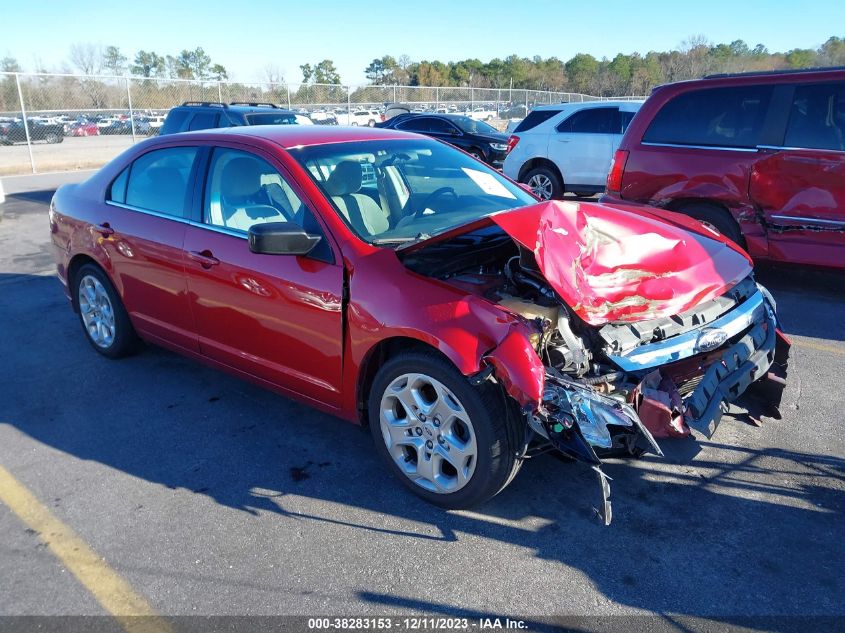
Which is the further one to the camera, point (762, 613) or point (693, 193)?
point (693, 193)

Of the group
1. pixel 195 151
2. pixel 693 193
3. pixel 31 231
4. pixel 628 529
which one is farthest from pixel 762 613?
pixel 31 231

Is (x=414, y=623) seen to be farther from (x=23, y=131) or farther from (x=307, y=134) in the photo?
(x=23, y=131)

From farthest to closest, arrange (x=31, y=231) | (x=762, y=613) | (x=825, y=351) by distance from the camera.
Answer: (x=31, y=231) < (x=825, y=351) < (x=762, y=613)

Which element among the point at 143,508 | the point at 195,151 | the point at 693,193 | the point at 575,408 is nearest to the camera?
the point at 575,408

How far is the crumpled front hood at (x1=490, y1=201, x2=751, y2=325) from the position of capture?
303 centimetres

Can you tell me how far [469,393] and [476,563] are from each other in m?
0.72

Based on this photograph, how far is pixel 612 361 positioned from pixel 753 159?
415 centimetres

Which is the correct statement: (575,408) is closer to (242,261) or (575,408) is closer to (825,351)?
(242,261)

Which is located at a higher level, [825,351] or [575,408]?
[575,408]

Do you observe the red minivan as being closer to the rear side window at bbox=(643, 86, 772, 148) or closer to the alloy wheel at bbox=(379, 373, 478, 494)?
the rear side window at bbox=(643, 86, 772, 148)

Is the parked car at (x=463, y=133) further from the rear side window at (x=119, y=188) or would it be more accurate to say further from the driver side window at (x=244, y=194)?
the driver side window at (x=244, y=194)

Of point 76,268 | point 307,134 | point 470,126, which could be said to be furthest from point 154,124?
point 307,134

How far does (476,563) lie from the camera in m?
2.85

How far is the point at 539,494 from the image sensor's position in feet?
10.9
